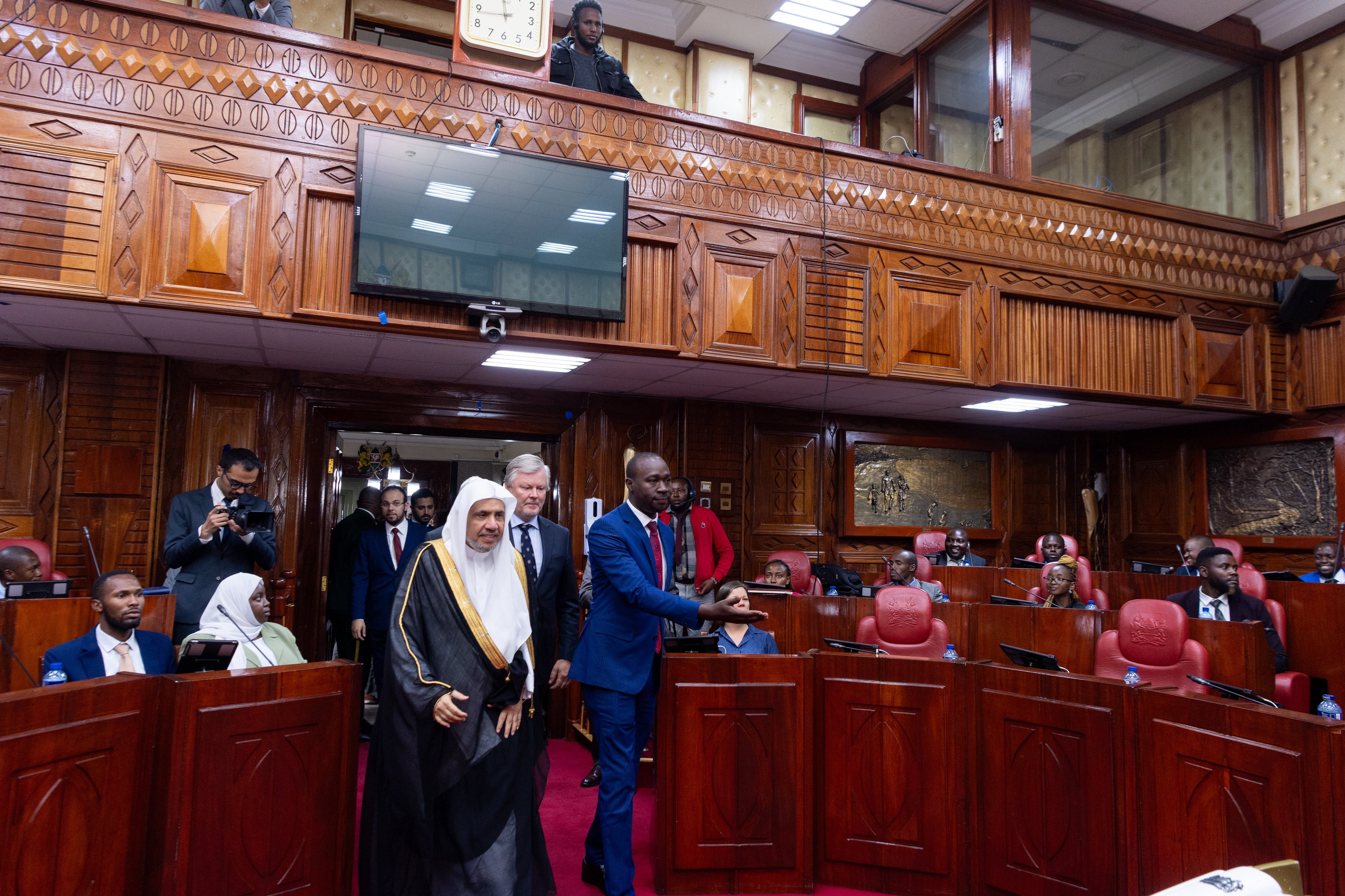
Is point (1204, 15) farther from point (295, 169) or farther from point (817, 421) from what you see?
point (295, 169)

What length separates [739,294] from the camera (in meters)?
5.97

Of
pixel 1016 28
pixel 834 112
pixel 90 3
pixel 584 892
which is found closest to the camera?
pixel 584 892

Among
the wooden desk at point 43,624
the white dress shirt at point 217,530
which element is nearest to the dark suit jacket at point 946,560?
the white dress shirt at point 217,530

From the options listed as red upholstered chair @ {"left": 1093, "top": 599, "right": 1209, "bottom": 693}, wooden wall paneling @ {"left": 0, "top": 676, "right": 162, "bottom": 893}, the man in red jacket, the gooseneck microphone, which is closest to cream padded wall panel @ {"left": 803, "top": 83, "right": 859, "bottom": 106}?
the man in red jacket

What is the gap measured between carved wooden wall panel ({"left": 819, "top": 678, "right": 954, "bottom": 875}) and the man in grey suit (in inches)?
202

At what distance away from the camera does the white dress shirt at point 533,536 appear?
387 centimetres

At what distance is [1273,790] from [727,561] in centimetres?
410

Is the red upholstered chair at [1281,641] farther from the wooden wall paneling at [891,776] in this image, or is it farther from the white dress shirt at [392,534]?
the white dress shirt at [392,534]

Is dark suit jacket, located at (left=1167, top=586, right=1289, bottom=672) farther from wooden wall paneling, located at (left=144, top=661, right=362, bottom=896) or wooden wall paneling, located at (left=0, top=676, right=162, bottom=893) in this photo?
wooden wall paneling, located at (left=0, top=676, right=162, bottom=893)

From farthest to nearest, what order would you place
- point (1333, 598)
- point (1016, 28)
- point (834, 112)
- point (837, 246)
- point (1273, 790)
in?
1. point (834, 112)
2. point (1016, 28)
3. point (837, 246)
4. point (1333, 598)
5. point (1273, 790)

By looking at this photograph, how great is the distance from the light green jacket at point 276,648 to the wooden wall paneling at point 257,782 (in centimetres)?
70

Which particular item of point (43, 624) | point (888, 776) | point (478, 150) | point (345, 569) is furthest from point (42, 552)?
point (888, 776)

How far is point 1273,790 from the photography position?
8.36ft

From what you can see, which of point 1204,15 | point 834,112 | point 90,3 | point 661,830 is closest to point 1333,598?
point 661,830
